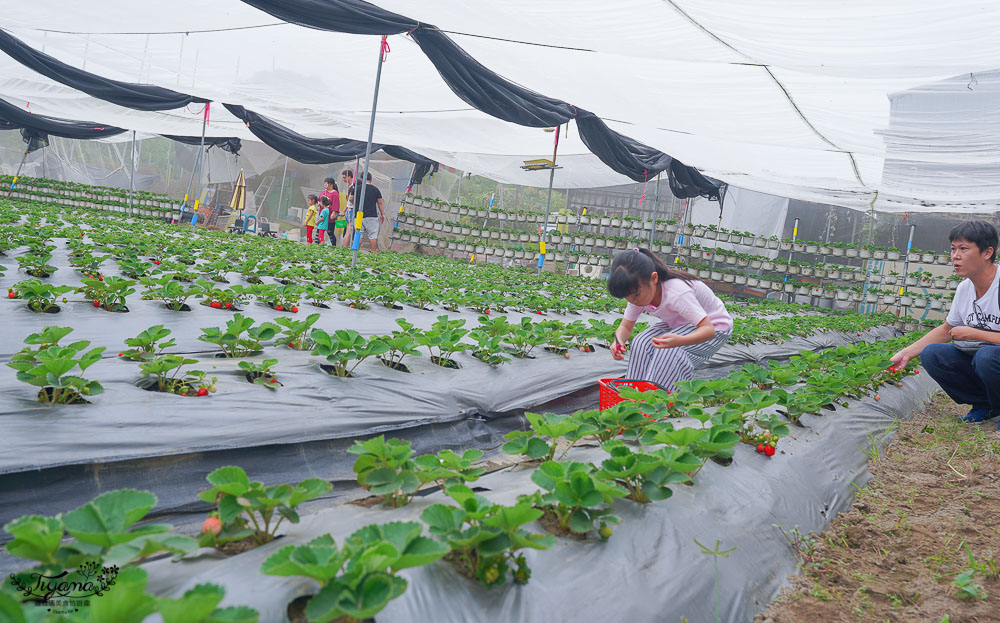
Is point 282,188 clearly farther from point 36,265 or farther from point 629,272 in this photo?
point 629,272

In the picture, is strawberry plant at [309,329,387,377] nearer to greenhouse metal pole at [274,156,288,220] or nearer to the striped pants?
the striped pants

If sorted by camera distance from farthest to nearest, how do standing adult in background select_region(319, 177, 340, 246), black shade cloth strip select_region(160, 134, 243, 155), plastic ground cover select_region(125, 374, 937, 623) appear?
1. black shade cloth strip select_region(160, 134, 243, 155)
2. standing adult in background select_region(319, 177, 340, 246)
3. plastic ground cover select_region(125, 374, 937, 623)

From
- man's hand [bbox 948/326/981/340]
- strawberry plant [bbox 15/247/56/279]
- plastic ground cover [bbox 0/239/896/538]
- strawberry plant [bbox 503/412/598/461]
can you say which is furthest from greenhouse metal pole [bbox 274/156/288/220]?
strawberry plant [bbox 503/412/598/461]

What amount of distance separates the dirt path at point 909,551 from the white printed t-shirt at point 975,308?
901 mm

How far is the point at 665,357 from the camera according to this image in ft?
11.3

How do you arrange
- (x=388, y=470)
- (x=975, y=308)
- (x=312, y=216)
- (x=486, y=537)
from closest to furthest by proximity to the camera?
(x=486, y=537) → (x=388, y=470) → (x=975, y=308) → (x=312, y=216)

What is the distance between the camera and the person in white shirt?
11.3 feet

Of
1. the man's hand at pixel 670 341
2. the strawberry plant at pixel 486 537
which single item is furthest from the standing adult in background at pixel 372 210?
the strawberry plant at pixel 486 537

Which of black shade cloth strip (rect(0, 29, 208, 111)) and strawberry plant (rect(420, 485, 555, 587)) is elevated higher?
black shade cloth strip (rect(0, 29, 208, 111))

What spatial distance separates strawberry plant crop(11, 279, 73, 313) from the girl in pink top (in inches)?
116

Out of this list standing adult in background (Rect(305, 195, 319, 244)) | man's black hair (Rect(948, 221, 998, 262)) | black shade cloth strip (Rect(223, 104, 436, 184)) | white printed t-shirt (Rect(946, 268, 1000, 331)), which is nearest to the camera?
man's black hair (Rect(948, 221, 998, 262))

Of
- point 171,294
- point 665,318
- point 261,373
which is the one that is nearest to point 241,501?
point 261,373

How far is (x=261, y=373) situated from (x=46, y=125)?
67.3 feet

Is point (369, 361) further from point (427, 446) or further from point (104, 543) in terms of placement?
point (104, 543)
